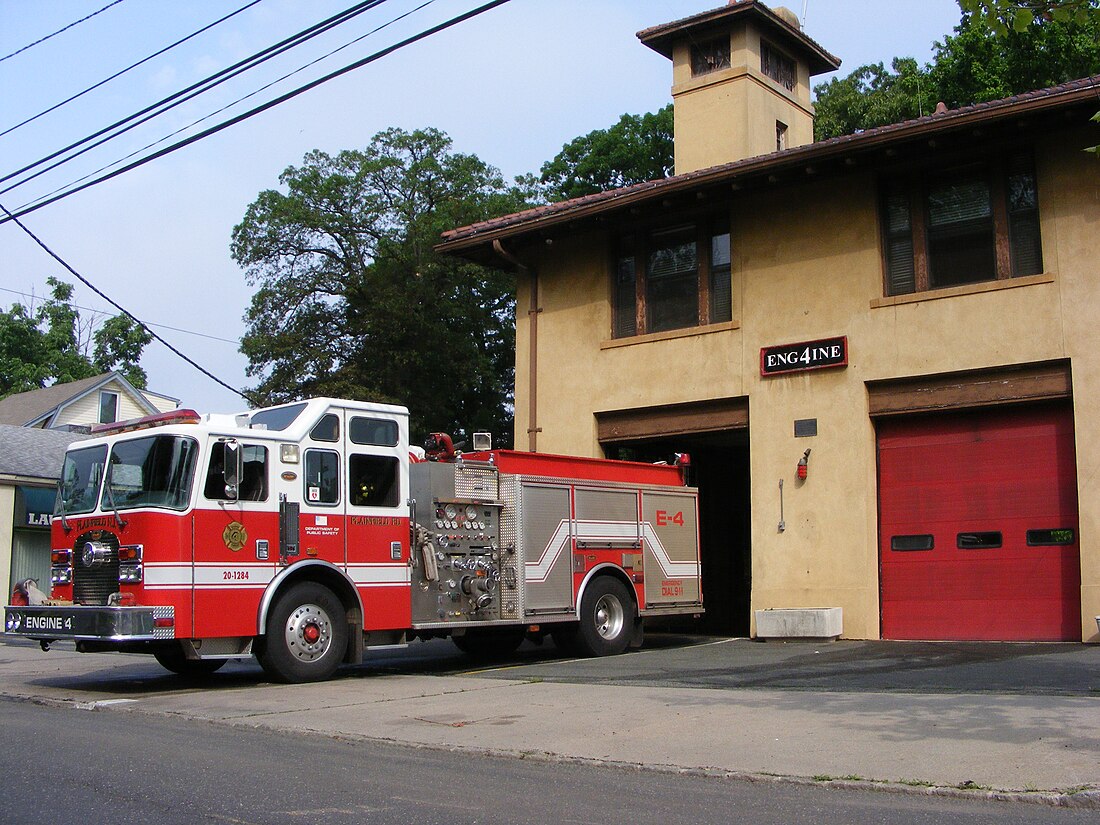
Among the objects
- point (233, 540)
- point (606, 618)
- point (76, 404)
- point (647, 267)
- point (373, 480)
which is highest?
point (76, 404)

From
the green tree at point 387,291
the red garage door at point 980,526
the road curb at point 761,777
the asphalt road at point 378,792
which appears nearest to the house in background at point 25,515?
the green tree at point 387,291

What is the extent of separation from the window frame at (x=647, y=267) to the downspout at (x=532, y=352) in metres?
1.58

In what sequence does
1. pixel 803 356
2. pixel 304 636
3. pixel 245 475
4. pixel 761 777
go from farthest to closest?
pixel 803 356, pixel 304 636, pixel 245 475, pixel 761 777

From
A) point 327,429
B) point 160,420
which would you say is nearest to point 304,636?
point 327,429

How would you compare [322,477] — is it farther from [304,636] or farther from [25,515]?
[25,515]

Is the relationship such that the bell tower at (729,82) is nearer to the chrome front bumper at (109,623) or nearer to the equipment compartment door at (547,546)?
the equipment compartment door at (547,546)

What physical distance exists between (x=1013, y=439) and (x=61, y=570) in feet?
39.2

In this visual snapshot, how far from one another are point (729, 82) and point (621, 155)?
22.4m

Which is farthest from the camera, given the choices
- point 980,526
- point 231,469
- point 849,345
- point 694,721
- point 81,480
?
point 849,345

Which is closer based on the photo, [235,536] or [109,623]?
[109,623]

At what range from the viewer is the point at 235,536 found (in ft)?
38.8

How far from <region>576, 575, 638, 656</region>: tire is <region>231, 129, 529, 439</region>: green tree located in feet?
77.6

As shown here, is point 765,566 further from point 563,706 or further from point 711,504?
point 563,706

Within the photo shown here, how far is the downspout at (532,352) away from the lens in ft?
67.3
